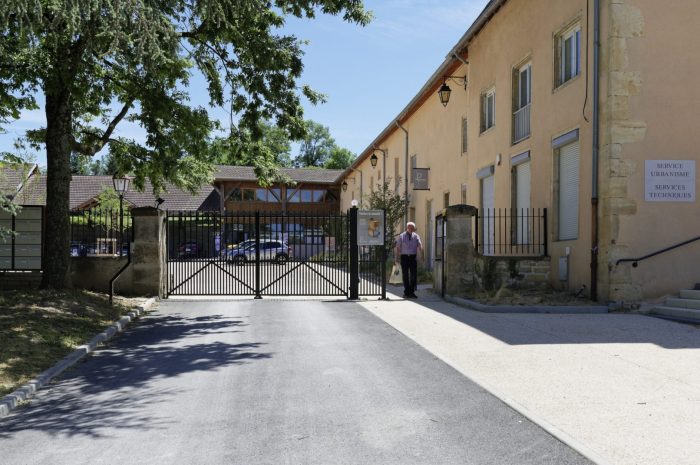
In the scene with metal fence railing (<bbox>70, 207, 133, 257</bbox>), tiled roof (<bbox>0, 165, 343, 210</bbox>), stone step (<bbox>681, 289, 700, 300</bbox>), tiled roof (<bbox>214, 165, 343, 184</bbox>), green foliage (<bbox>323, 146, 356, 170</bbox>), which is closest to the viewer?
stone step (<bbox>681, 289, 700, 300</bbox>)

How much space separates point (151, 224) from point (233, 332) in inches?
242

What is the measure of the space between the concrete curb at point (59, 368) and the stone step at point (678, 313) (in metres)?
9.01

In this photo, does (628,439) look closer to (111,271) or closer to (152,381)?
(152,381)

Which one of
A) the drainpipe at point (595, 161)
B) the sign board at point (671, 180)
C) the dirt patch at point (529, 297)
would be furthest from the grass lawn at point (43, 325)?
the sign board at point (671, 180)

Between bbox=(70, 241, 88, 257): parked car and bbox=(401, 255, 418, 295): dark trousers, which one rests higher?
bbox=(70, 241, 88, 257): parked car

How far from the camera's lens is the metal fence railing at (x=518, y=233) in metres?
16.0

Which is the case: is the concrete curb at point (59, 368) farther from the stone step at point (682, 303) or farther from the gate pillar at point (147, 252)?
the stone step at point (682, 303)

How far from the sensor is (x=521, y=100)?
59.7ft

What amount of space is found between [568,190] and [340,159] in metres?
78.9

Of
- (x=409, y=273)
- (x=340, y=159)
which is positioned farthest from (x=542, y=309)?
(x=340, y=159)

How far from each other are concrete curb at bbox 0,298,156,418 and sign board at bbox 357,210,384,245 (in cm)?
569

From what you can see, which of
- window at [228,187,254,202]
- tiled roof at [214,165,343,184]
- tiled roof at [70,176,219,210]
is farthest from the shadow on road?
window at [228,187,254,202]

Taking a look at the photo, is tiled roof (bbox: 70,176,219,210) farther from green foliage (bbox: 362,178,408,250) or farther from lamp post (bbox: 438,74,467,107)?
lamp post (bbox: 438,74,467,107)

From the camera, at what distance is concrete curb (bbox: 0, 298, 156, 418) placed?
603cm
